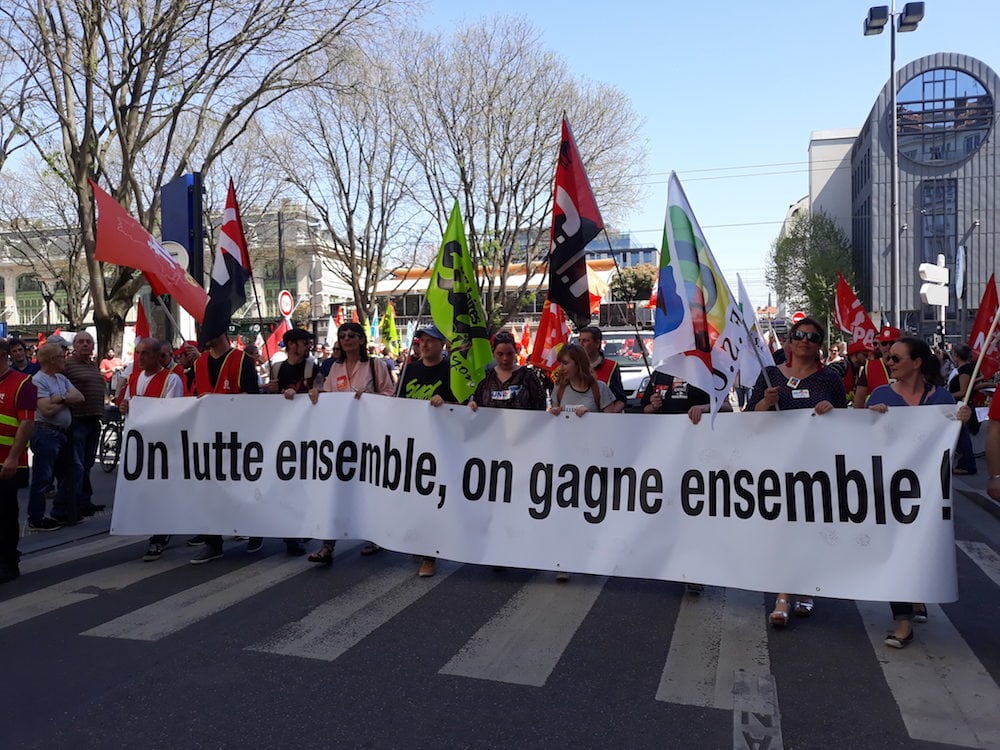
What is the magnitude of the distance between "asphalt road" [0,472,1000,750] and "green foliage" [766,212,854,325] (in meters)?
56.5

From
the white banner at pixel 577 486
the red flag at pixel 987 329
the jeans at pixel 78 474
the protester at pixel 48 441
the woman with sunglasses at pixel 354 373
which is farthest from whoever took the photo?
the red flag at pixel 987 329

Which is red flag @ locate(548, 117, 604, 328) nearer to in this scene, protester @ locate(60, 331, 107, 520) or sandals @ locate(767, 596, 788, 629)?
sandals @ locate(767, 596, 788, 629)

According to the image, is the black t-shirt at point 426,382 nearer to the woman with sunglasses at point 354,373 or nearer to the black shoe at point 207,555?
the woman with sunglasses at point 354,373

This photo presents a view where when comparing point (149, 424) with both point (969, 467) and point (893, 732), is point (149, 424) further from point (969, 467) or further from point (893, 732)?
point (969, 467)

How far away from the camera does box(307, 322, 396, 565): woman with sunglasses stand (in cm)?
752

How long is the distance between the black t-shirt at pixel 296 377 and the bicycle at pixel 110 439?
649 cm

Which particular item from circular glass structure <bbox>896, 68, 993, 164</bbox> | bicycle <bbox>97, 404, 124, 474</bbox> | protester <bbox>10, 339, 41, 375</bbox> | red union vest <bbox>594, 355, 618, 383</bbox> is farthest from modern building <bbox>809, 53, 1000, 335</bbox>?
protester <bbox>10, 339, 41, 375</bbox>

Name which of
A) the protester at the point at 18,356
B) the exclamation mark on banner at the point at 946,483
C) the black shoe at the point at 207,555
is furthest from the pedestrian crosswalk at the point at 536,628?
the protester at the point at 18,356

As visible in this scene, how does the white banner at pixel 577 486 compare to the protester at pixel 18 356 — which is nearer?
the white banner at pixel 577 486

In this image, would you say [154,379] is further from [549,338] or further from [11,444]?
[549,338]

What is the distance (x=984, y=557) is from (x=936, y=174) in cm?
5927

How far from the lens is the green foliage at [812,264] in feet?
205

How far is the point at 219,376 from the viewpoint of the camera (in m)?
7.73

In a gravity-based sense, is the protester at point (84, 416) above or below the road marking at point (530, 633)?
above
